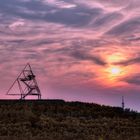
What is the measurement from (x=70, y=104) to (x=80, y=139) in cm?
2852

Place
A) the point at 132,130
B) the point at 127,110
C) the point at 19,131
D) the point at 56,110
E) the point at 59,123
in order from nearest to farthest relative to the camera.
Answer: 1. the point at 19,131
2. the point at 132,130
3. the point at 59,123
4. the point at 56,110
5. the point at 127,110

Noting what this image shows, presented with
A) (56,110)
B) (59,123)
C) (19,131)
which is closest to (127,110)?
(56,110)

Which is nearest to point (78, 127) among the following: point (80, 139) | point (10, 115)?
point (10, 115)

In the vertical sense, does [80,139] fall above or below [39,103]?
below

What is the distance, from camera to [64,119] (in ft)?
152

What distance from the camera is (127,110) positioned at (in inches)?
2159

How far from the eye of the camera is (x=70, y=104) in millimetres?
55531

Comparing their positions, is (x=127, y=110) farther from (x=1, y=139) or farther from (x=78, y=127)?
(x=1, y=139)

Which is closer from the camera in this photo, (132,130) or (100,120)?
(132,130)

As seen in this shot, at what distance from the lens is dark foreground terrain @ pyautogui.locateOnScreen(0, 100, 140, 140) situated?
122 feet

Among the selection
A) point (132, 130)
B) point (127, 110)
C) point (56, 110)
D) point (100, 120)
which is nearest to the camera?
point (132, 130)

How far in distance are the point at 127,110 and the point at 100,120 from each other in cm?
921

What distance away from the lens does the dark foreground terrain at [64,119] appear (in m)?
37.3

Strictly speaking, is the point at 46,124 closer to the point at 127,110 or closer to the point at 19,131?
the point at 19,131
